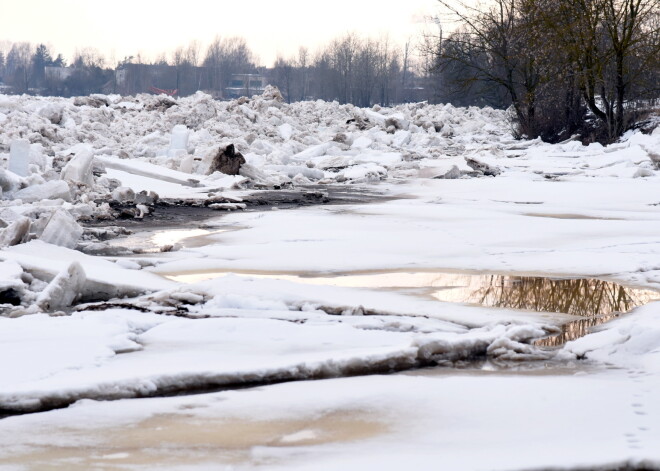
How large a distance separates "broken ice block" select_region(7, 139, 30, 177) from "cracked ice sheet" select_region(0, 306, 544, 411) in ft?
18.2

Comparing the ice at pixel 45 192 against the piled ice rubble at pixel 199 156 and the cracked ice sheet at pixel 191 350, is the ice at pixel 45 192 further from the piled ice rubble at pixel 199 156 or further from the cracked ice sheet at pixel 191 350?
the cracked ice sheet at pixel 191 350

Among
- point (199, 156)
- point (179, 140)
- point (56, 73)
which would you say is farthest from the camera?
point (56, 73)

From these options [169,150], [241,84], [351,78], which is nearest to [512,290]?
[169,150]

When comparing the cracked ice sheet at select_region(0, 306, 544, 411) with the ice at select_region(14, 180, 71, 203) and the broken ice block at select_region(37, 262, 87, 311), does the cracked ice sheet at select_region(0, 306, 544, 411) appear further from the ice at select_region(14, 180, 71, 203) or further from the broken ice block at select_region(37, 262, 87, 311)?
the ice at select_region(14, 180, 71, 203)

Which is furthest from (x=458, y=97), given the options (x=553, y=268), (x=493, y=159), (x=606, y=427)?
(x=606, y=427)

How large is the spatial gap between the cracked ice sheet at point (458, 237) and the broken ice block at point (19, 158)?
2.32m

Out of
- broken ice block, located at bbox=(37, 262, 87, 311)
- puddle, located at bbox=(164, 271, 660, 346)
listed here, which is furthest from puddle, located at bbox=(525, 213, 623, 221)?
broken ice block, located at bbox=(37, 262, 87, 311)

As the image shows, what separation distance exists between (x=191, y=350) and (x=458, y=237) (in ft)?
11.4

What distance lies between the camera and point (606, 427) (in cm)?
216

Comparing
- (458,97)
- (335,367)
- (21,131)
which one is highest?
(458,97)

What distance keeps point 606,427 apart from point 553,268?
2.78m

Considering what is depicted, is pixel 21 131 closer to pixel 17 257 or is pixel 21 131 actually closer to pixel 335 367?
pixel 17 257

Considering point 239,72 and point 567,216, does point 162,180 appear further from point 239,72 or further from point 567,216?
point 239,72

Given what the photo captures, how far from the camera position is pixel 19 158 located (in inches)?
339
